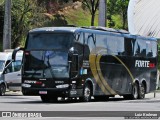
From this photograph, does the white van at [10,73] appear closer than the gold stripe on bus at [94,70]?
No

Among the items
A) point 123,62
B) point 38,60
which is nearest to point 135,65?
point 123,62

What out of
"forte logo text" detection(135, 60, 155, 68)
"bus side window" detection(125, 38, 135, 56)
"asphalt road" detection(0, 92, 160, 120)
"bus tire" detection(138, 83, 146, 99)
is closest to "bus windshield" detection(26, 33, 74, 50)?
"asphalt road" detection(0, 92, 160, 120)

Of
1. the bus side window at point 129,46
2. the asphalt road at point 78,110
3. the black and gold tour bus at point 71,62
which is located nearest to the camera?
the asphalt road at point 78,110

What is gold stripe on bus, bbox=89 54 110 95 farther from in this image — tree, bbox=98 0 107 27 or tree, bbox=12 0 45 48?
tree, bbox=12 0 45 48

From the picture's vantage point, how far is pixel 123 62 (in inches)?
982

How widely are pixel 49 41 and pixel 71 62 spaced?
1452mm

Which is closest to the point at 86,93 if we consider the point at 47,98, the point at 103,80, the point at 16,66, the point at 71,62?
the point at 103,80

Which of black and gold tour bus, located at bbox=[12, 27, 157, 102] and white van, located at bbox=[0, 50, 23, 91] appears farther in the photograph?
white van, located at bbox=[0, 50, 23, 91]

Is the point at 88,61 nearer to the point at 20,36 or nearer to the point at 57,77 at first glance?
the point at 57,77

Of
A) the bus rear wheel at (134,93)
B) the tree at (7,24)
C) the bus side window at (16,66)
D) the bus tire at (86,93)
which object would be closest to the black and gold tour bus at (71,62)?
the bus tire at (86,93)

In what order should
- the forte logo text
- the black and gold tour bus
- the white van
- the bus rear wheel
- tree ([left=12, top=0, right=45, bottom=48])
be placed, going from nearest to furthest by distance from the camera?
the black and gold tour bus
the bus rear wheel
the forte logo text
the white van
tree ([left=12, top=0, right=45, bottom=48])

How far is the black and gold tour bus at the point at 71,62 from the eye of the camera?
21266mm

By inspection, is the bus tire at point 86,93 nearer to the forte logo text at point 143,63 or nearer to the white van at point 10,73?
the forte logo text at point 143,63

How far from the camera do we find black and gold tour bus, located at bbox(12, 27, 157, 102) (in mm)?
21266
